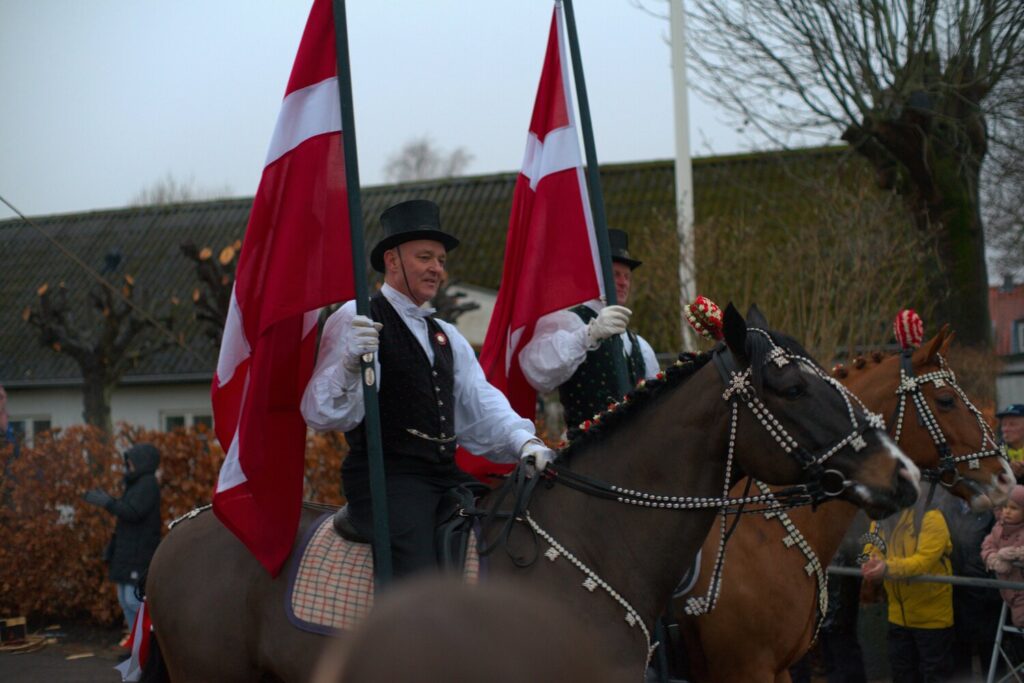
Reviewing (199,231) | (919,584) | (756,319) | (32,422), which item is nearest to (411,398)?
(756,319)

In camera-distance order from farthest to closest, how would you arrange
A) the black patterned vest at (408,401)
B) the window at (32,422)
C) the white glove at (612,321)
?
the window at (32,422)
the white glove at (612,321)
the black patterned vest at (408,401)

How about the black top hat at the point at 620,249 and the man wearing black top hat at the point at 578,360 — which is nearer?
the man wearing black top hat at the point at 578,360

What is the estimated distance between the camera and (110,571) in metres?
10.4

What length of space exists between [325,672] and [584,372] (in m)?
4.55

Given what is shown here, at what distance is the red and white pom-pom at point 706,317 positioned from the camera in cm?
466

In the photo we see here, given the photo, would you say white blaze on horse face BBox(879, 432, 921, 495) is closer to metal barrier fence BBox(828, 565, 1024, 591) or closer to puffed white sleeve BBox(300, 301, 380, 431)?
puffed white sleeve BBox(300, 301, 380, 431)

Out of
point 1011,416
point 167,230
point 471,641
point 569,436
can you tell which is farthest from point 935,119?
point 167,230

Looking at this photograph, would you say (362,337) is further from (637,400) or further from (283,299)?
(637,400)

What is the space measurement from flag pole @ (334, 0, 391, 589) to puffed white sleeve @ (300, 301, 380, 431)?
0.08m

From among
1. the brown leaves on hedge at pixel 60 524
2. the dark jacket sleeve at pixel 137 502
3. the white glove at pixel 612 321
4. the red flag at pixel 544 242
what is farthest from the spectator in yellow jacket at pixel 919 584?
the dark jacket sleeve at pixel 137 502

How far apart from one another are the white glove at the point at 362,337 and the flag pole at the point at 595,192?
1662mm

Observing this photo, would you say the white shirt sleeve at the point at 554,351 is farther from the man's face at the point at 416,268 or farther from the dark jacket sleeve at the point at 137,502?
the dark jacket sleeve at the point at 137,502

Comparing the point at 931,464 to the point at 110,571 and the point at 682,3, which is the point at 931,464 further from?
the point at 682,3

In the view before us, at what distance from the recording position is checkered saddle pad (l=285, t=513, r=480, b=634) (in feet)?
14.1
